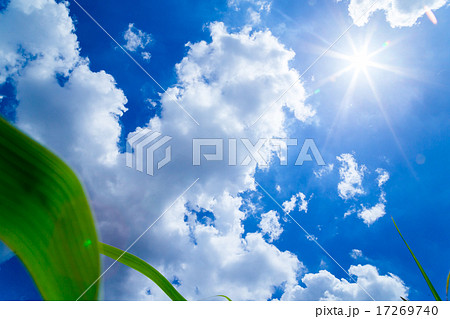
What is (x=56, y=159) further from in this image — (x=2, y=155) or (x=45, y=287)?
(x=45, y=287)

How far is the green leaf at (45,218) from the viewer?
465 millimetres

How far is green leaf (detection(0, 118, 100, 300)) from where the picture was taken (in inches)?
18.3

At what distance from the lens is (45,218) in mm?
481

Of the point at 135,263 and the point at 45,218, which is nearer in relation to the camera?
the point at 45,218

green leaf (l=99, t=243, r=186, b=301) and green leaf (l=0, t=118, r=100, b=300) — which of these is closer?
green leaf (l=0, t=118, r=100, b=300)

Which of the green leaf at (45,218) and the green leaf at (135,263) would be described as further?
the green leaf at (135,263)
